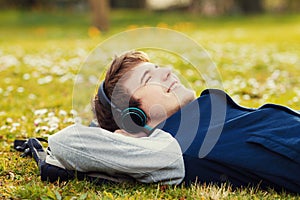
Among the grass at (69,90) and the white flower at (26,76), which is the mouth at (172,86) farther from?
the white flower at (26,76)

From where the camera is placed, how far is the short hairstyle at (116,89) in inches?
130

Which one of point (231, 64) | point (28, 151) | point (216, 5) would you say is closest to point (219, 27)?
point (216, 5)

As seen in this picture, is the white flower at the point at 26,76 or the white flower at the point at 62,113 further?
the white flower at the point at 26,76

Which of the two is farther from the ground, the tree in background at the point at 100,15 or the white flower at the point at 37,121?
the white flower at the point at 37,121

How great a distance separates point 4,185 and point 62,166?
1.21ft

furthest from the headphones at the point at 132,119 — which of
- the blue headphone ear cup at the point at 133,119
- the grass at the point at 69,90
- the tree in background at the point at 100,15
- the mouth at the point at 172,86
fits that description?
the tree in background at the point at 100,15

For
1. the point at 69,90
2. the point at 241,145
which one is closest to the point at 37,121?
the point at 69,90

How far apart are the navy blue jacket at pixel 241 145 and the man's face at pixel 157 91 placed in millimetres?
80

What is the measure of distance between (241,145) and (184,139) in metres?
0.34

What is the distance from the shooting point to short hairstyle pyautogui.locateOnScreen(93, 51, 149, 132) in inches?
130

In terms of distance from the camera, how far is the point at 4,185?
10.2 ft

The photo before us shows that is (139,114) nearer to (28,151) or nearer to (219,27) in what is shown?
(28,151)

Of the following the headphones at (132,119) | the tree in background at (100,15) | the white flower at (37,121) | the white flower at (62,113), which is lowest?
the tree in background at (100,15)

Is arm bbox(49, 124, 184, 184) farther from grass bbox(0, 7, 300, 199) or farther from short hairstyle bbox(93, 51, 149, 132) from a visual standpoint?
short hairstyle bbox(93, 51, 149, 132)
